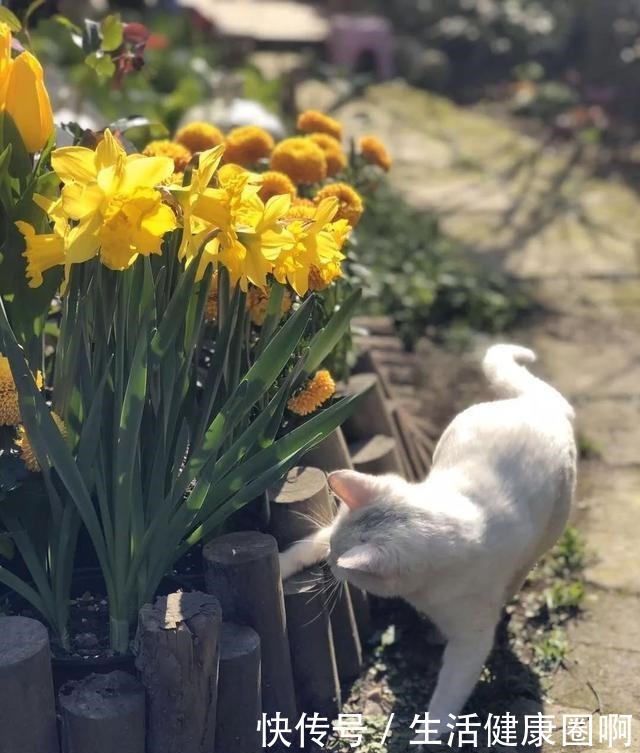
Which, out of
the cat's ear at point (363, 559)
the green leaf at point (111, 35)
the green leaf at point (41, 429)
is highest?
the green leaf at point (111, 35)

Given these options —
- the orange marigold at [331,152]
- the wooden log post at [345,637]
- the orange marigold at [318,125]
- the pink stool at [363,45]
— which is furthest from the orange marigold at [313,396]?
the pink stool at [363,45]

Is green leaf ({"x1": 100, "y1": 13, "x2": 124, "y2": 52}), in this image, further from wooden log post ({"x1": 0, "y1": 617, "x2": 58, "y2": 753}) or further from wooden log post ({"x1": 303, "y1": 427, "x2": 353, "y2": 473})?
wooden log post ({"x1": 0, "y1": 617, "x2": 58, "y2": 753})

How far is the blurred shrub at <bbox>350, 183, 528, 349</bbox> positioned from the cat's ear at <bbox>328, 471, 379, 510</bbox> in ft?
6.68

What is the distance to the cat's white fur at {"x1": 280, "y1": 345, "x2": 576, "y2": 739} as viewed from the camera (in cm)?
229

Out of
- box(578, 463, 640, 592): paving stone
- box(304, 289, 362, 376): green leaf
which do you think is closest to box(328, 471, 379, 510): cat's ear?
box(304, 289, 362, 376): green leaf

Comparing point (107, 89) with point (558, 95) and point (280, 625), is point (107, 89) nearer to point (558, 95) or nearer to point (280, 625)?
point (558, 95)

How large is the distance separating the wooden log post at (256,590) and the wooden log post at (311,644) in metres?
0.08

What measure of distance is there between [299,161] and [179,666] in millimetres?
1341

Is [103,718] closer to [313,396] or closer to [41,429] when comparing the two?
[41,429]

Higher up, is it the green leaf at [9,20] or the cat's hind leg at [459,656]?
the green leaf at [9,20]

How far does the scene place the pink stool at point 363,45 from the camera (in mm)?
9023

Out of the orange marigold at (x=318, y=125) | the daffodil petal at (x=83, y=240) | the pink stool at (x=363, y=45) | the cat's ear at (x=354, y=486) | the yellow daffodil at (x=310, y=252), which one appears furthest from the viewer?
the pink stool at (x=363, y=45)

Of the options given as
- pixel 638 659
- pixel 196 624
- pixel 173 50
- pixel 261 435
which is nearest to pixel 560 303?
pixel 638 659

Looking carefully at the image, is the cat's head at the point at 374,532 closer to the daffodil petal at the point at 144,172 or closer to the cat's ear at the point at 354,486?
the cat's ear at the point at 354,486
